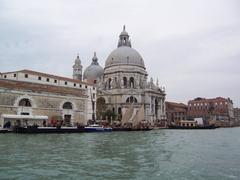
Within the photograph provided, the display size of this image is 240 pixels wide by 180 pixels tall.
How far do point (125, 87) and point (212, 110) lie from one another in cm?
3781

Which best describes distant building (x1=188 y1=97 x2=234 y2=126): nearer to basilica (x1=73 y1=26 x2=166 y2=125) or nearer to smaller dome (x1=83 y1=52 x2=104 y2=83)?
basilica (x1=73 y1=26 x2=166 y2=125)

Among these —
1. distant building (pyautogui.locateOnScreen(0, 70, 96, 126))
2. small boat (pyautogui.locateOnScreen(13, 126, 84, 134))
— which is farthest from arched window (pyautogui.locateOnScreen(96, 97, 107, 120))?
small boat (pyautogui.locateOnScreen(13, 126, 84, 134))

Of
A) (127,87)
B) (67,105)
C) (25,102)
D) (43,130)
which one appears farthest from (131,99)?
(43,130)

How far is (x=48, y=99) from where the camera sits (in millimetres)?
38250

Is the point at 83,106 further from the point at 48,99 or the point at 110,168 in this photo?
the point at 110,168

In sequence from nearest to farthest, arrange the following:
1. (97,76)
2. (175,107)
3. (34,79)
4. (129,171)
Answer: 1. (129,171)
2. (34,79)
3. (97,76)
4. (175,107)

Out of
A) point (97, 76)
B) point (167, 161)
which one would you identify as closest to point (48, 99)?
point (167, 161)

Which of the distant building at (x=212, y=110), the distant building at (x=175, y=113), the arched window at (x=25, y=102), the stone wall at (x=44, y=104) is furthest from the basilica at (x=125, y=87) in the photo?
the distant building at (x=212, y=110)

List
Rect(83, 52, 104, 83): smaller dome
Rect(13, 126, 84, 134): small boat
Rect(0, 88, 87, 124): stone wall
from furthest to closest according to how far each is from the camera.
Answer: Rect(83, 52, 104, 83): smaller dome < Rect(0, 88, 87, 124): stone wall < Rect(13, 126, 84, 134): small boat

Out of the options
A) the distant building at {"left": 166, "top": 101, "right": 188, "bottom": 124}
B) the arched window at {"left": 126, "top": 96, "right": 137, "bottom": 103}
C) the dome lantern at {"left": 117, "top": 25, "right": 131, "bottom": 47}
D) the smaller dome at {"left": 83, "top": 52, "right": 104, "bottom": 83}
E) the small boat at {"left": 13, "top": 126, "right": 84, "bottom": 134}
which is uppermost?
the dome lantern at {"left": 117, "top": 25, "right": 131, "bottom": 47}

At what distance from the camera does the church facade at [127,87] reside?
66.0 metres

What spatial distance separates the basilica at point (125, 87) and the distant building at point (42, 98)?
616 inches

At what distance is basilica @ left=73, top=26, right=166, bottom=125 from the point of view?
65500mm

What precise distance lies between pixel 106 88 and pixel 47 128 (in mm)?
39821
